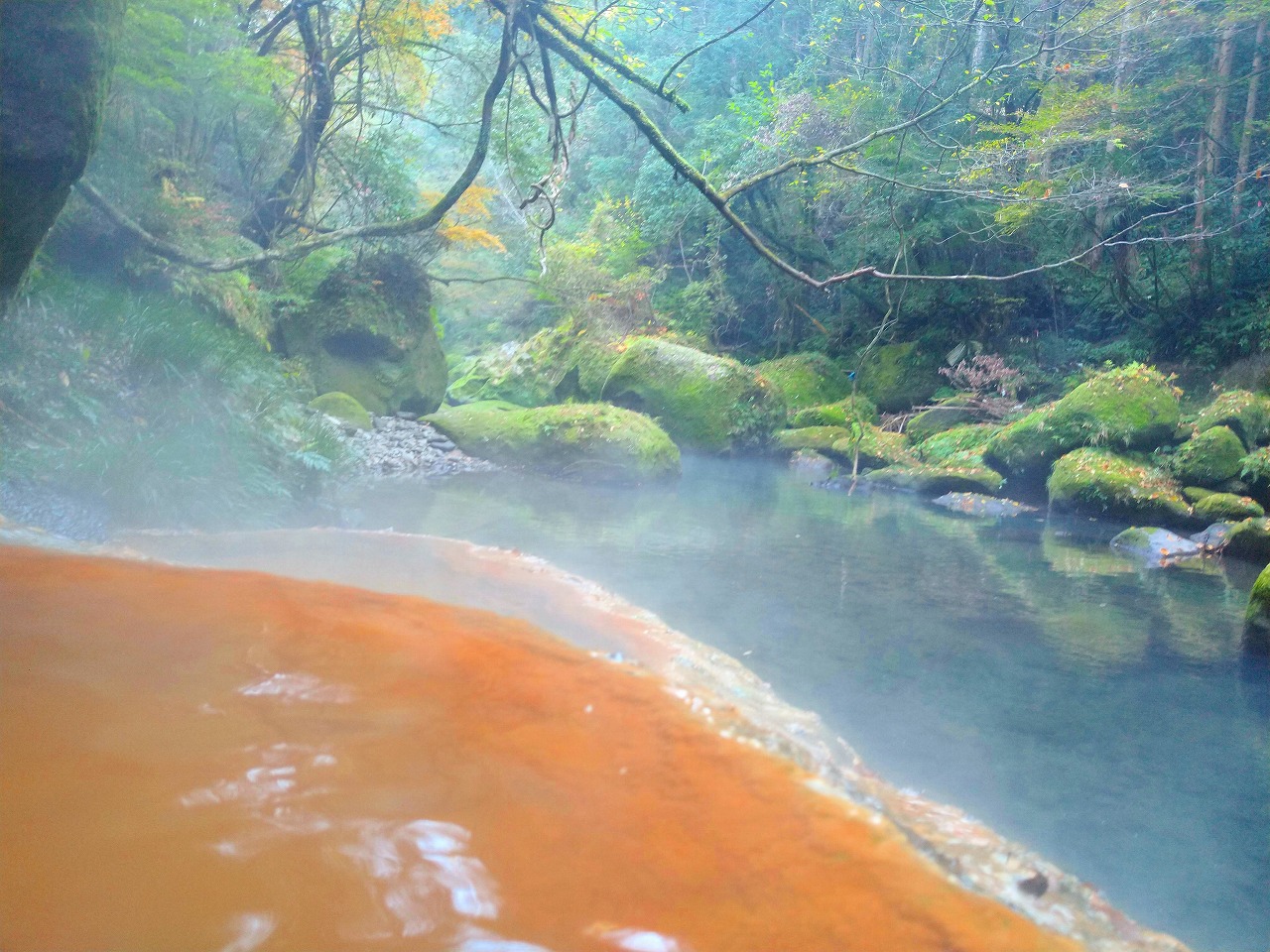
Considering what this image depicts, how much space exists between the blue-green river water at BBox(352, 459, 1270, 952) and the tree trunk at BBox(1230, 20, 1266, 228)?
9.80 m

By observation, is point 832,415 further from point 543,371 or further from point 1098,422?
point 543,371

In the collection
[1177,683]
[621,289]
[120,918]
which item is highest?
[621,289]

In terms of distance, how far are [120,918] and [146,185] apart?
8934 mm

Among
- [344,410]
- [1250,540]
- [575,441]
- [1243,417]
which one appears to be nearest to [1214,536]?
[1250,540]

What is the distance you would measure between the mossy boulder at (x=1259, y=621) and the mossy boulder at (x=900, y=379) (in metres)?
14.2

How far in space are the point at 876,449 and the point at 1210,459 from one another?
590 centimetres

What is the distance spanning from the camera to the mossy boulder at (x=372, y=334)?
14.4 metres

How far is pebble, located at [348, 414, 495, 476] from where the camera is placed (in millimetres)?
12789

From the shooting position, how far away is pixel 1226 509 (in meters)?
11.8

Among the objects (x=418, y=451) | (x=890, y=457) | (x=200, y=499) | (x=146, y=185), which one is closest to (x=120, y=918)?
(x=200, y=499)

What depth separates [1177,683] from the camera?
5.95 metres

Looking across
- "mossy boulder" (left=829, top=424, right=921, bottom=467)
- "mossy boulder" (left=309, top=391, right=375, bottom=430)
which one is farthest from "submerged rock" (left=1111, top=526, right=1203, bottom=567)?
"mossy boulder" (left=309, top=391, right=375, bottom=430)

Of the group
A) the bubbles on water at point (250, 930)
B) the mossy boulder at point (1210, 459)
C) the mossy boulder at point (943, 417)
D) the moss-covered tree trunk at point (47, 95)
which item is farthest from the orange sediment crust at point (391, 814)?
the mossy boulder at point (943, 417)

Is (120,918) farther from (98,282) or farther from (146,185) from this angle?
(146,185)
